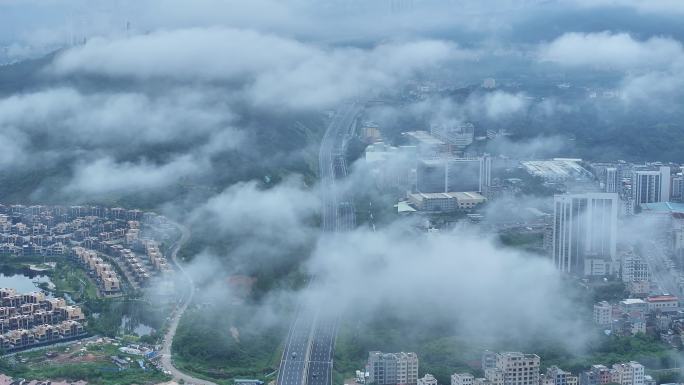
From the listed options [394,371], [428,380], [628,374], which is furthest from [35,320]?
[628,374]

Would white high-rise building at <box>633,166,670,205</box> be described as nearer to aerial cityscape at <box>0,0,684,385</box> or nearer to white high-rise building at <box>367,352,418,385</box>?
aerial cityscape at <box>0,0,684,385</box>

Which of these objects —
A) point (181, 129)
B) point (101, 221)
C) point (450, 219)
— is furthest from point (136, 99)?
point (450, 219)

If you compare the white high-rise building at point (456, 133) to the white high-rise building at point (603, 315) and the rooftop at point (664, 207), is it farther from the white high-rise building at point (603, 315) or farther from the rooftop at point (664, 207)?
the white high-rise building at point (603, 315)

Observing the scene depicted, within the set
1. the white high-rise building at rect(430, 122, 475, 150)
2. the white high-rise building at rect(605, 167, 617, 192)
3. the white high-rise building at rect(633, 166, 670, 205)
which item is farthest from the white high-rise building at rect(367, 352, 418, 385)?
the white high-rise building at rect(430, 122, 475, 150)

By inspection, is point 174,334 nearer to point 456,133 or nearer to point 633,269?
point 633,269


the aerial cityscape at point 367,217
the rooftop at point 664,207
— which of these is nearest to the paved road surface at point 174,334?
the aerial cityscape at point 367,217
